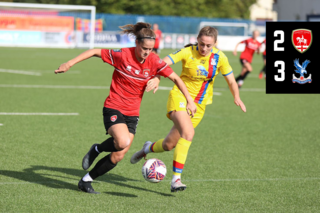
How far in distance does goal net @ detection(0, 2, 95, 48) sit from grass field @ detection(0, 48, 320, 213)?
2143 centimetres

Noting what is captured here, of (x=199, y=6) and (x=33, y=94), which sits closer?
(x=33, y=94)

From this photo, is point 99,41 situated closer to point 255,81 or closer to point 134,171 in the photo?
point 255,81

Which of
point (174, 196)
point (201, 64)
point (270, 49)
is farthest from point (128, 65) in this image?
point (270, 49)

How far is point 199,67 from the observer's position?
6.20 meters

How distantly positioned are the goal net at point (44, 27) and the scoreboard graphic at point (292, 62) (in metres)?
18.7

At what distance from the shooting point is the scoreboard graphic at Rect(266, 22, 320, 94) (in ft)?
51.8

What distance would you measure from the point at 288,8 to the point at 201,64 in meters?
51.9

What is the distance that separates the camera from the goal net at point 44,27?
1354 inches

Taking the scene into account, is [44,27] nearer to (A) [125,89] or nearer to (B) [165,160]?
(B) [165,160]

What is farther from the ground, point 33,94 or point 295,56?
point 295,56

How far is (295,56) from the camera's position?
54.6ft

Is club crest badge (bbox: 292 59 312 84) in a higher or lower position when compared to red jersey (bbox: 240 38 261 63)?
lower

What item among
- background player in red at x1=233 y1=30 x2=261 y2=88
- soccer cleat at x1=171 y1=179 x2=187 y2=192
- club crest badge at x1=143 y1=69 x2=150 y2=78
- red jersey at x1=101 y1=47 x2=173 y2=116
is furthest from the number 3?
soccer cleat at x1=171 y1=179 x2=187 y2=192

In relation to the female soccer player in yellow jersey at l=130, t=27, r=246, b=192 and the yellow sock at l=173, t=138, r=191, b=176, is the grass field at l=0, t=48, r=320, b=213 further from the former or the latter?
the female soccer player in yellow jersey at l=130, t=27, r=246, b=192
